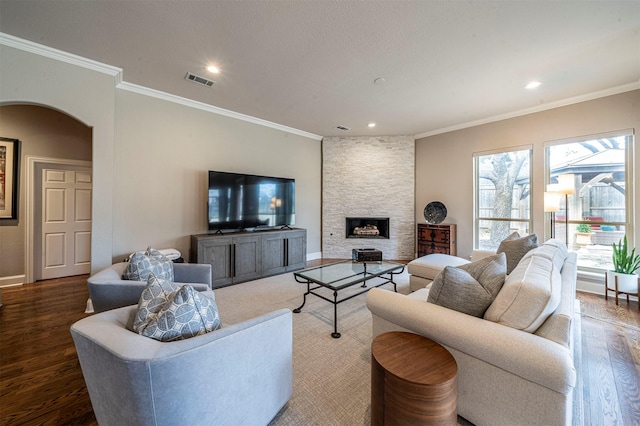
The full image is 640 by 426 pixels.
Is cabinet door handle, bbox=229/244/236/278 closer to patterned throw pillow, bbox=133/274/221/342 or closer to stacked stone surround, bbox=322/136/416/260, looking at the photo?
stacked stone surround, bbox=322/136/416/260

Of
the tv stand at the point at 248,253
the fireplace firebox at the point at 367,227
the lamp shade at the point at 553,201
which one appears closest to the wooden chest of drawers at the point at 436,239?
the fireplace firebox at the point at 367,227

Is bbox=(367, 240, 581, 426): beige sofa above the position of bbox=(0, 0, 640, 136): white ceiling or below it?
below

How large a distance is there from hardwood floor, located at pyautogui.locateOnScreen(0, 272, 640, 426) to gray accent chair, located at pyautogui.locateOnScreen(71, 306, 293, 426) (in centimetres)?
86

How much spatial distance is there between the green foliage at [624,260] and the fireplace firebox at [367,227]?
343 centimetres

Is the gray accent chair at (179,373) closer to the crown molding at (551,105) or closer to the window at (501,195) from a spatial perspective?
the window at (501,195)

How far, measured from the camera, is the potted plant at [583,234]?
370 cm

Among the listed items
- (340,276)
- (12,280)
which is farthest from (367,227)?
(12,280)

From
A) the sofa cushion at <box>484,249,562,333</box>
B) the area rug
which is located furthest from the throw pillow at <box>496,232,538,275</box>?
the area rug

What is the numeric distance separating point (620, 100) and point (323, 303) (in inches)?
192

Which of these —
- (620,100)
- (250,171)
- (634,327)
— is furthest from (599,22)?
A: (250,171)

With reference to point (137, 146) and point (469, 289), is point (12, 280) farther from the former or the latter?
point (469, 289)

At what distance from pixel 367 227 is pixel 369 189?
915 mm

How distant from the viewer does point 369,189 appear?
5.80 metres

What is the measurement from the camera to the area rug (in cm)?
150
